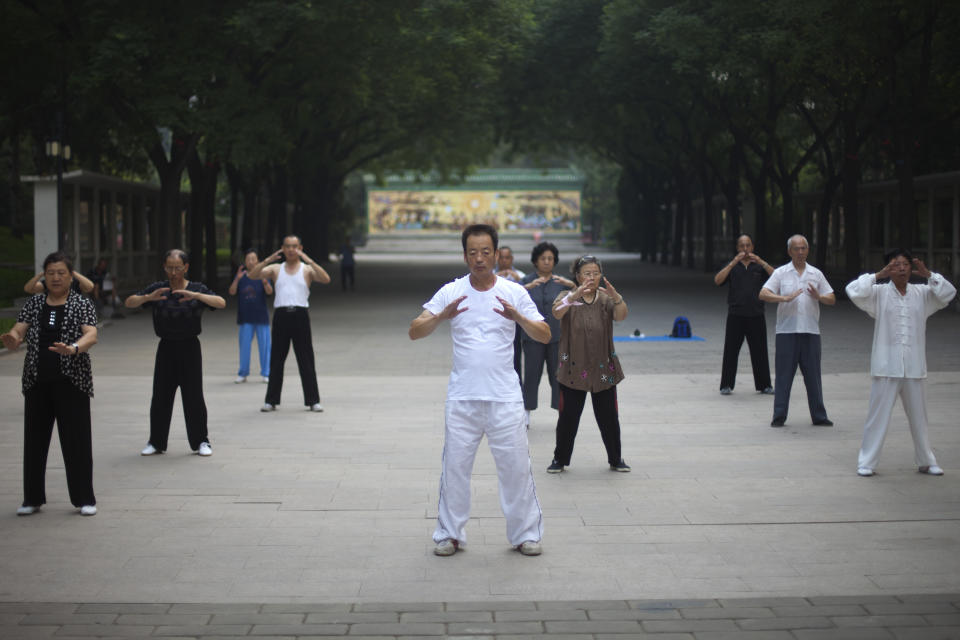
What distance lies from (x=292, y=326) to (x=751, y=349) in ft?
16.9

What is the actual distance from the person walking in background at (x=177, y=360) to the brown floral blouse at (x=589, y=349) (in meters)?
2.90

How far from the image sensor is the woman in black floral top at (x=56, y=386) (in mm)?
7773

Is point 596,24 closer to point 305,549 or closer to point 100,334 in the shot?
point 100,334

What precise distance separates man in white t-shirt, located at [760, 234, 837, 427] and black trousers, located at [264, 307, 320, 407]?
459cm

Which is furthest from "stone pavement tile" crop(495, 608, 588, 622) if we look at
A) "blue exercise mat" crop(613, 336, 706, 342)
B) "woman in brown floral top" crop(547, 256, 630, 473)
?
"blue exercise mat" crop(613, 336, 706, 342)

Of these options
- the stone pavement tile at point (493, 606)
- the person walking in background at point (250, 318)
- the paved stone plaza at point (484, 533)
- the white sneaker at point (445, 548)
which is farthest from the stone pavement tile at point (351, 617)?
the person walking in background at point (250, 318)

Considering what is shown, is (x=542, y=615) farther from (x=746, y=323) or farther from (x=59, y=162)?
(x=59, y=162)

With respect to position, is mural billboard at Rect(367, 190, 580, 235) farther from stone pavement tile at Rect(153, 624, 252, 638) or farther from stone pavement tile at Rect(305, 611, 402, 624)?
stone pavement tile at Rect(153, 624, 252, 638)

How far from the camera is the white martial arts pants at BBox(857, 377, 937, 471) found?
352 inches

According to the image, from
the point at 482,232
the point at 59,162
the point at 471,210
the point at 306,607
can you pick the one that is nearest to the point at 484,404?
the point at 482,232

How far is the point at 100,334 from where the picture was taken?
73.7ft

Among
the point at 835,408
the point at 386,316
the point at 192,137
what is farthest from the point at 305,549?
the point at 192,137

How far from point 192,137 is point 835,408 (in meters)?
19.5

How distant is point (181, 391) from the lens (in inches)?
393
